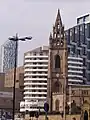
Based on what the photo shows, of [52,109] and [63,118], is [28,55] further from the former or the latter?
[63,118]

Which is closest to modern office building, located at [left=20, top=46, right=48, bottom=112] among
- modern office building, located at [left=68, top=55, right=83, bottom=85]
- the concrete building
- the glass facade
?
the concrete building

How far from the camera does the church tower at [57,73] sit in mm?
90062

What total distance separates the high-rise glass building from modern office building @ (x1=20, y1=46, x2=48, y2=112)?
69.1 ft

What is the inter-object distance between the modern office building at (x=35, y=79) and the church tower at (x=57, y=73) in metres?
43.5

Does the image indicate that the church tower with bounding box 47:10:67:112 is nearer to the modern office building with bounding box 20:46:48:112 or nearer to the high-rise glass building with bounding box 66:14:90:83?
the modern office building with bounding box 20:46:48:112

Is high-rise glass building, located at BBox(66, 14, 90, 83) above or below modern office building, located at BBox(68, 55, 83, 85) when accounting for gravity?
above

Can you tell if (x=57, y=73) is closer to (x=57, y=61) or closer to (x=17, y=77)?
(x=57, y=61)

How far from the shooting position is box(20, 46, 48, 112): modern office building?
138 m

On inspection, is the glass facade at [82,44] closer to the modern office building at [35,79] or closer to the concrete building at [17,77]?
the modern office building at [35,79]

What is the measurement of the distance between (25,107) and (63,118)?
56596mm

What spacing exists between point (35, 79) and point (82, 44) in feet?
105

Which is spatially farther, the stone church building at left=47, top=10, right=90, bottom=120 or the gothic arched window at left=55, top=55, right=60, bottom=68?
the gothic arched window at left=55, top=55, right=60, bottom=68

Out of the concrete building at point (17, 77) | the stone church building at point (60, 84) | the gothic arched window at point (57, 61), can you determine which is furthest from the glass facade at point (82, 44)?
the gothic arched window at point (57, 61)

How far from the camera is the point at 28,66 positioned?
482ft
